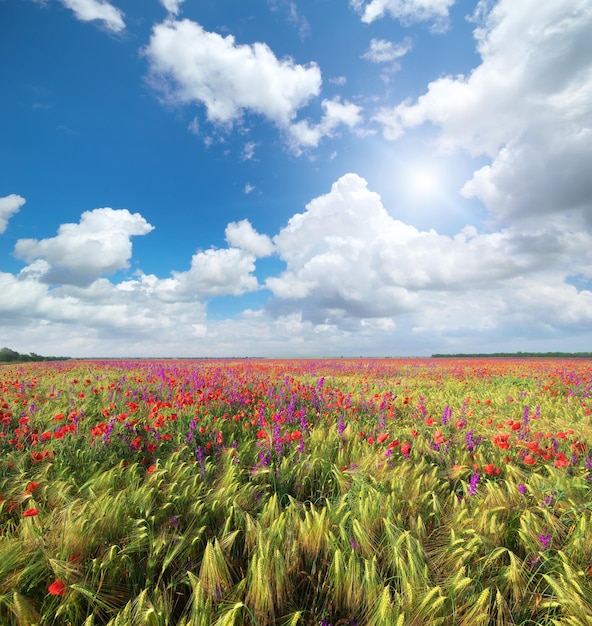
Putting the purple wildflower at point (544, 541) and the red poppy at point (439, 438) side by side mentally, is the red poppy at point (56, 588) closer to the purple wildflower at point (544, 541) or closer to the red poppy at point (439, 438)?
the purple wildflower at point (544, 541)

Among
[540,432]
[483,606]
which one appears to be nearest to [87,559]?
[483,606]

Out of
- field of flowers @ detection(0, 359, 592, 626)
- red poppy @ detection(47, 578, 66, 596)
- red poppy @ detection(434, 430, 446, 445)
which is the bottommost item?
field of flowers @ detection(0, 359, 592, 626)

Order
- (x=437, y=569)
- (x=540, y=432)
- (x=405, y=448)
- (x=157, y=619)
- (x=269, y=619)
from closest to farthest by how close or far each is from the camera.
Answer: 1. (x=157, y=619)
2. (x=269, y=619)
3. (x=437, y=569)
4. (x=405, y=448)
5. (x=540, y=432)

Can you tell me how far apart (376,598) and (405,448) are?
184 cm

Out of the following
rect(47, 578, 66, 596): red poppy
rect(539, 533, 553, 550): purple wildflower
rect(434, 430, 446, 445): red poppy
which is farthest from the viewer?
rect(434, 430, 446, 445): red poppy

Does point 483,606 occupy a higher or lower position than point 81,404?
lower

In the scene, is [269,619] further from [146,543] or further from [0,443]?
[0,443]

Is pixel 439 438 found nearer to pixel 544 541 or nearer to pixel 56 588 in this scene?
pixel 544 541

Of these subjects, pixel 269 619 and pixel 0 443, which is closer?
pixel 269 619

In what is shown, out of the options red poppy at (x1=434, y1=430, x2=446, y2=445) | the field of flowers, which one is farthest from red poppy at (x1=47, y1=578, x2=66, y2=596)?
red poppy at (x1=434, y1=430, x2=446, y2=445)

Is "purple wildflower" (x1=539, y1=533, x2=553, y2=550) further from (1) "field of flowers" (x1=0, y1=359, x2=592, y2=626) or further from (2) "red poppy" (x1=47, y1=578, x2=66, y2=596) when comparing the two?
(2) "red poppy" (x1=47, y1=578, x2=66, y2=596)

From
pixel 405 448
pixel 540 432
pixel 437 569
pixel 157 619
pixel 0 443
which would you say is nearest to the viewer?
pixel 157 619

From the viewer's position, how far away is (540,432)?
4.71m

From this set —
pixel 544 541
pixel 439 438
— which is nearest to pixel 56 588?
pixel 544 541
